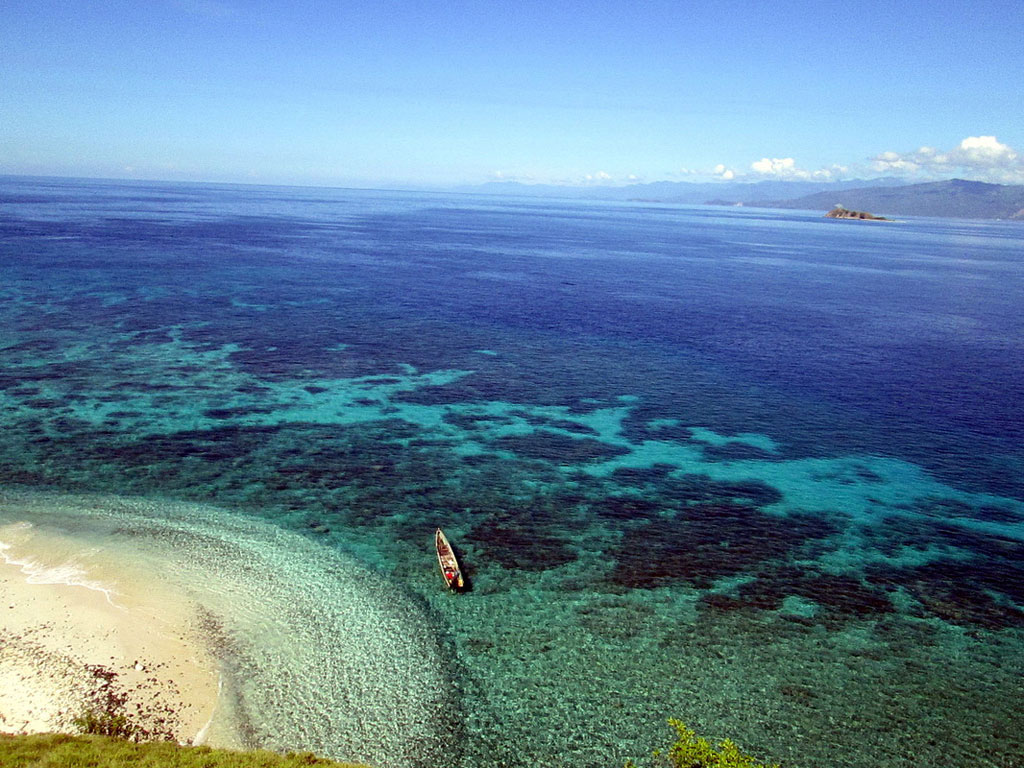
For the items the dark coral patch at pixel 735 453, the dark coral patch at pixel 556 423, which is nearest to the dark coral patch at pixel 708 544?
the dark coral patch at pixel 735 453

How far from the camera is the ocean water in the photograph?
93.1ft

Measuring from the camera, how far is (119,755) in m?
22.8

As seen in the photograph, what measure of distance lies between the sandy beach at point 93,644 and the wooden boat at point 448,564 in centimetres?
1199

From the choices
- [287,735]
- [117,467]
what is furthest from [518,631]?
[117,467]

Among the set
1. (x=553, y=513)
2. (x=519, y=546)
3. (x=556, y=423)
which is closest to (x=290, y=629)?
(x=519, y=546)

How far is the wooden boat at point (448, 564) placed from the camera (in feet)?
118

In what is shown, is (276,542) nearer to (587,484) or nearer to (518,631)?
(518,631)

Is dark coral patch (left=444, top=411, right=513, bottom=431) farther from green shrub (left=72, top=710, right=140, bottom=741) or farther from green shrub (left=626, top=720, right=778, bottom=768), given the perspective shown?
green shrub (left=72, top=710, right=140, bottom=741)

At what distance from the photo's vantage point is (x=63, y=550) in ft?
122

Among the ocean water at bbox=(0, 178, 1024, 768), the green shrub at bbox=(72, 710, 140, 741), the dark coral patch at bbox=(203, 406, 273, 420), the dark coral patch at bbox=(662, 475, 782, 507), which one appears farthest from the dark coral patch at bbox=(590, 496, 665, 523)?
the dark coral patch at bbox=(203, 406, 273, 420)

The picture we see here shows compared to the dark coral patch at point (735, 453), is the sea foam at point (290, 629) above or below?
below

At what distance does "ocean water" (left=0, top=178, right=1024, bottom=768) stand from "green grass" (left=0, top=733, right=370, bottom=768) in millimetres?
1770

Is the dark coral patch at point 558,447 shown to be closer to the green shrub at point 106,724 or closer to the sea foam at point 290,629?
the sea foam at point 290,629

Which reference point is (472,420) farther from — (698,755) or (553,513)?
(698,755)
